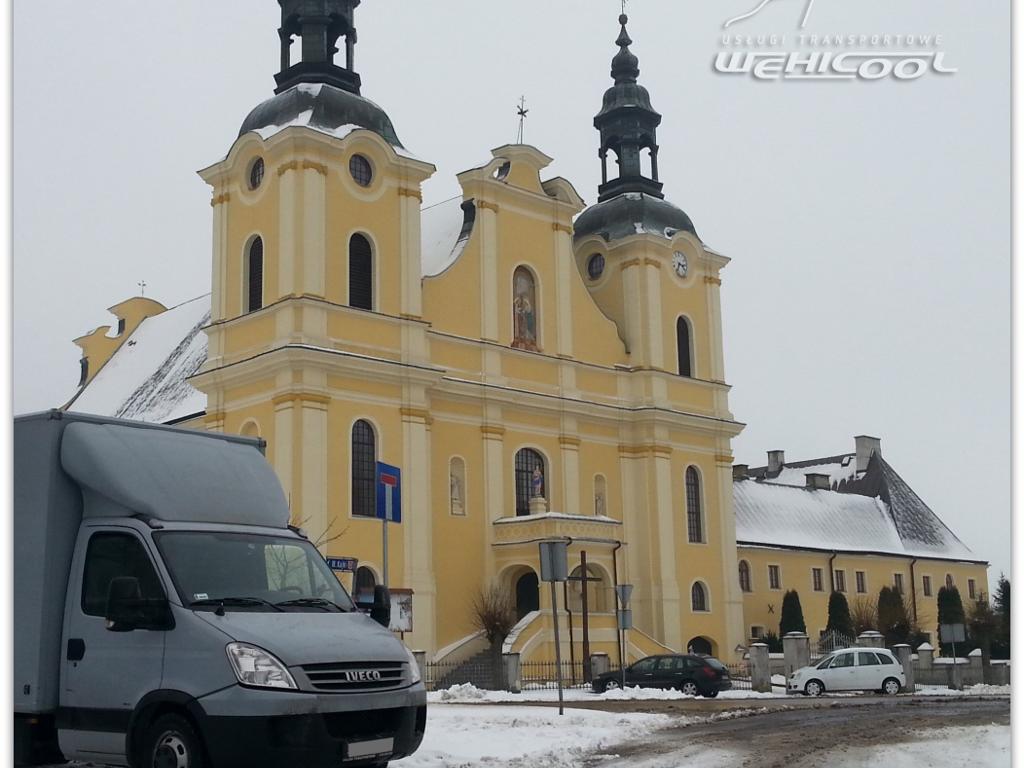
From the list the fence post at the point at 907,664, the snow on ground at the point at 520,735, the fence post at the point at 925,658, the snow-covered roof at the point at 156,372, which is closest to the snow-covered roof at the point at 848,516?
the fence post at the point at 925,658

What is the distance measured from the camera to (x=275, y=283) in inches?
1267

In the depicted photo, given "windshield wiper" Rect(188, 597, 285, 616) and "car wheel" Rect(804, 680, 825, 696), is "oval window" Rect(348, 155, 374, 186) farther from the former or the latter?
"windshield wiper" Rect(188, 597, 285, 616)

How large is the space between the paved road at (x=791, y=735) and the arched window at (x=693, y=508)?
66.6ft

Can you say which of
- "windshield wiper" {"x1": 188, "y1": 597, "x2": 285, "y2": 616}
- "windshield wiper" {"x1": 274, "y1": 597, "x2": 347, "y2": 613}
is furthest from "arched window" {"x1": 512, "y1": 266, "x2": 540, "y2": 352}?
"windshield wiper" {"x1": 188, "y1": 597, "x2": 285, "y2": 616}

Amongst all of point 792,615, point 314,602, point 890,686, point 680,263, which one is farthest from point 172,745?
point 792,615

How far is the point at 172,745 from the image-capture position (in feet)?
30.2

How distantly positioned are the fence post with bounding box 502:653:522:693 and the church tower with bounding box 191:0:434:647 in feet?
15.9

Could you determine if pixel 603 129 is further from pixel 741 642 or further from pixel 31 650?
pixel 31 650

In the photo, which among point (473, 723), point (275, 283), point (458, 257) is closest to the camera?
point (473, 723)

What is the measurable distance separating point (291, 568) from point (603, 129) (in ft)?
116

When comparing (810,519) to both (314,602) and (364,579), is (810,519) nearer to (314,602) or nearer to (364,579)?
(364,579)

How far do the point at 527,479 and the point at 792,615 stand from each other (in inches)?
576

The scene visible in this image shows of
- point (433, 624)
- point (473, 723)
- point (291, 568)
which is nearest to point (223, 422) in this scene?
point (433, 624)

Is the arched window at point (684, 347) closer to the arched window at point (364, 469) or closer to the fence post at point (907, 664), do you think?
the fence post at point (907, 664)
